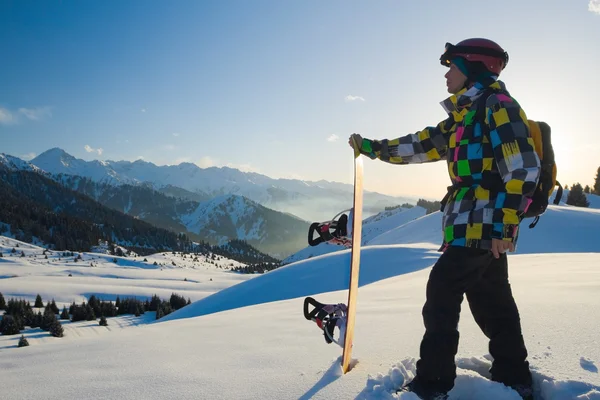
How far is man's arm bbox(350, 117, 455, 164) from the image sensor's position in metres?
2.97

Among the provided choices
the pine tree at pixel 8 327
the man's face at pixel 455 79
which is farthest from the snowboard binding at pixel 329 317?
the pine tree at pixel 8 327

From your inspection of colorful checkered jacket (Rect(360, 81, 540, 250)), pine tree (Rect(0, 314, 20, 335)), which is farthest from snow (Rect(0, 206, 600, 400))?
pine tree (Rect(0, 314, 20, 335))

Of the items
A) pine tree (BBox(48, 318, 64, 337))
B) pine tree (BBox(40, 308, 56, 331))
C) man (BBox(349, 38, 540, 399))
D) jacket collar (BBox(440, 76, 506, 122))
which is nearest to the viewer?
man (BBox(349, 38, 540, 399))

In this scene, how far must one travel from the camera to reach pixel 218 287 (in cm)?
6644

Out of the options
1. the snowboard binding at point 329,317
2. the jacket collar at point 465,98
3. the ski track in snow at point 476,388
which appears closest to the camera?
the ski track in snow at point 476,388

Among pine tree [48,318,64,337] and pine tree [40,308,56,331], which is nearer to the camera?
pine tree [48,318,64,337]

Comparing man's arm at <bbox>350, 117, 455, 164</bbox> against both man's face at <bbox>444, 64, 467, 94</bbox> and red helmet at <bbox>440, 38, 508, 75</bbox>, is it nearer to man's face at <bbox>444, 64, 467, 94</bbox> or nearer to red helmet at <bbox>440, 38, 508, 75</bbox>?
man's face at <bbox>444, 64, 467, 94</bbox>

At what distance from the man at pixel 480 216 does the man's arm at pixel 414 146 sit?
0.89 feet

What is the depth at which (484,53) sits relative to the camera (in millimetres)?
2547

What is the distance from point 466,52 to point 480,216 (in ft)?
4.05

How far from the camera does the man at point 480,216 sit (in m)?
2.18

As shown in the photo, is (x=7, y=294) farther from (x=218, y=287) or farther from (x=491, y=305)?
(x=491, y=305)

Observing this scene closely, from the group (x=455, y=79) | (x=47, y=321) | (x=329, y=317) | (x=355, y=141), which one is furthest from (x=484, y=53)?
(x=47, y=321)

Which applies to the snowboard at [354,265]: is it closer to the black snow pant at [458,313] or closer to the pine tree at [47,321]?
the black snow pant at [458,313]
